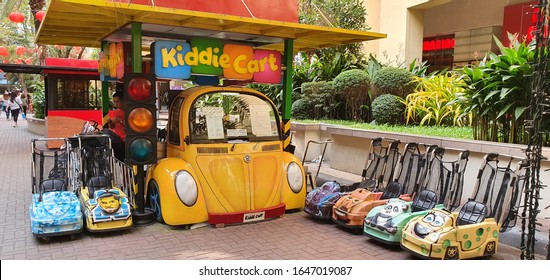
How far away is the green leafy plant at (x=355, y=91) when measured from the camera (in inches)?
417

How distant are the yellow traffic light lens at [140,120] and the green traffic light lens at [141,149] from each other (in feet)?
0.47

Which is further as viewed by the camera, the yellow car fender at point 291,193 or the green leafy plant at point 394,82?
the green leafy plant at point 394,82

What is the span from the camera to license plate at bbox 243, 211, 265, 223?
5832 mm

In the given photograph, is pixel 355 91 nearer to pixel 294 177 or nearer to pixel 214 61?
pixel 294 177

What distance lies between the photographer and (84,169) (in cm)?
646

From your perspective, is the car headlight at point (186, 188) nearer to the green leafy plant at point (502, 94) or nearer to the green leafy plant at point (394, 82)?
the green leafy plant at point (502, 94)

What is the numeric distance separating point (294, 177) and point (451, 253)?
2711 mm

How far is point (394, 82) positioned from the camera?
395 inches

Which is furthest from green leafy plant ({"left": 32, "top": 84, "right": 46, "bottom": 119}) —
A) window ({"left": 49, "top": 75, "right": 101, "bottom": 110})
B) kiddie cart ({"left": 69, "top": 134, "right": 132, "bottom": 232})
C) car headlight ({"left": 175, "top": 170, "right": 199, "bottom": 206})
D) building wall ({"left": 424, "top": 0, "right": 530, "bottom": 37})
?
building wall ({"left": 424, "top": 0, "right": 530, "bottom": 37})

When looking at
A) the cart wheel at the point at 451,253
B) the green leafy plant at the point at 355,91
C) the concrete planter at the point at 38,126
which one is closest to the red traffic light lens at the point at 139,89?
the cart wheel at the point at 451,253

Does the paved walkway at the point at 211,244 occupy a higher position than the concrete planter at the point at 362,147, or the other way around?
the concrete planter at the point at 362,147

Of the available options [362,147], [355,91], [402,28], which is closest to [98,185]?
[362,147]

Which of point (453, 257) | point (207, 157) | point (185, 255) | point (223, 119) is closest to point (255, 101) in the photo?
point (223, 119)

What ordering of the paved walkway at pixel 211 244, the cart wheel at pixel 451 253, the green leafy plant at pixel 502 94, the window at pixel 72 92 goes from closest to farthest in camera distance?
the cart wheel at pixel 451 253 < the paved walkway at pixel 211 244 < the green leafy plant at pixel 502 94 < the window at pixel 72 92
